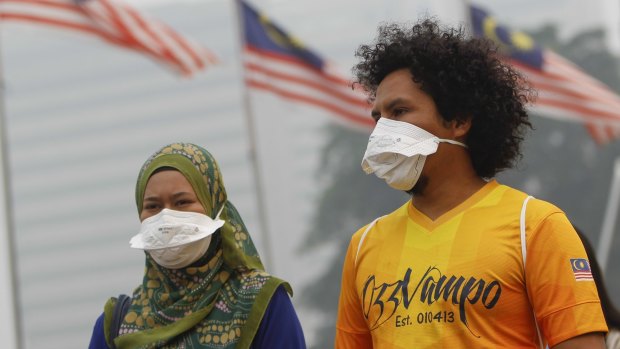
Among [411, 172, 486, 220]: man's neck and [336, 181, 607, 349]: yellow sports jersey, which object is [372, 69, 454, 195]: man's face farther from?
[336, 181, 607, 349]: yellow sports jersey

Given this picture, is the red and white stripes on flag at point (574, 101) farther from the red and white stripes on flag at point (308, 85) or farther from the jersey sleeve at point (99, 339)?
the jersey sleeve at point (99, 339)

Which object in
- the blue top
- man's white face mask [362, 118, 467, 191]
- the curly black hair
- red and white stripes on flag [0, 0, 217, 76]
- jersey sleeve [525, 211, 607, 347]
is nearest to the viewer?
jersey sleeve [525, 211, 607, 347]

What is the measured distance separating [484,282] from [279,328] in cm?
86

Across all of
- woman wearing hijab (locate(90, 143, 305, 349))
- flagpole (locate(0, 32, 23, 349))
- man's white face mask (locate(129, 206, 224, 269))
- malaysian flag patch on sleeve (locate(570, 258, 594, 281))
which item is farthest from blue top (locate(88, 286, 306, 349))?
flagpole (locate(0, 32, 23, 349))

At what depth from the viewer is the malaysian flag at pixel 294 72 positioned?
10.8 metres

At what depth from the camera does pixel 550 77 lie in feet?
37.0

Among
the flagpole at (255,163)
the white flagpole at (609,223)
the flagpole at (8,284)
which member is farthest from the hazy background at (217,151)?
the flagpole at (8,284)

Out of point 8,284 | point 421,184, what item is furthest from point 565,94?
point 421,184

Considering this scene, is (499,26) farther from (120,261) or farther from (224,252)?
(224,252)

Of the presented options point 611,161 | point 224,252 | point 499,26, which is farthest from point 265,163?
point 224,252

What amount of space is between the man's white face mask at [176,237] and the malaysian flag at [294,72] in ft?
20.4

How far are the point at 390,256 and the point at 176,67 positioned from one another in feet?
20.8

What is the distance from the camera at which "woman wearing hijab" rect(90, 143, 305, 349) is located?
4.39 m

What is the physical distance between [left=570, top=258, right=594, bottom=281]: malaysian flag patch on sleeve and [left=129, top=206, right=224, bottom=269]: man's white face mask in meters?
1.33
